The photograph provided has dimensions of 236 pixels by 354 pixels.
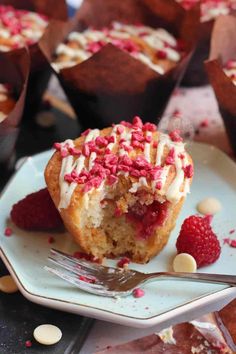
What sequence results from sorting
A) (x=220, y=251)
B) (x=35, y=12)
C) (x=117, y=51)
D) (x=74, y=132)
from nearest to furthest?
(x=220, y=251) < (x=117, y=51) < (x=74, y=132) < (x=35, y=12)

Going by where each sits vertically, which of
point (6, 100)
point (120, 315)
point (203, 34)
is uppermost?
point (203, 34)

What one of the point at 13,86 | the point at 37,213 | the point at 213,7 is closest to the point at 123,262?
the point at 37,213

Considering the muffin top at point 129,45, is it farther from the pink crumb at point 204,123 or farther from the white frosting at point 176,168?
the white frosting at point 176,168

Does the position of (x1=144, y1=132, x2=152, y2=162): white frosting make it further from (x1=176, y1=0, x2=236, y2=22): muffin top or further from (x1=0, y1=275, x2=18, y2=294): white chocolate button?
(x1=176, y1=0, x2=236, y2=22): muffin top

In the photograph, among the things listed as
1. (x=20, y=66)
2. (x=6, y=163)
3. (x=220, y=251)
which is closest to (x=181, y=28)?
(x=20, y=66)

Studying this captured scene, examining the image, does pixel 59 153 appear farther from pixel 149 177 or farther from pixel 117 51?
pixel 117 51

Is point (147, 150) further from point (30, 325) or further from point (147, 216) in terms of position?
point (30, 325)

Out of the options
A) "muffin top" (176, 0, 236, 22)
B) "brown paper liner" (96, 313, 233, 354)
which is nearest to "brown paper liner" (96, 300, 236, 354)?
"brown paper liner" (96, 313, 233, 354)
